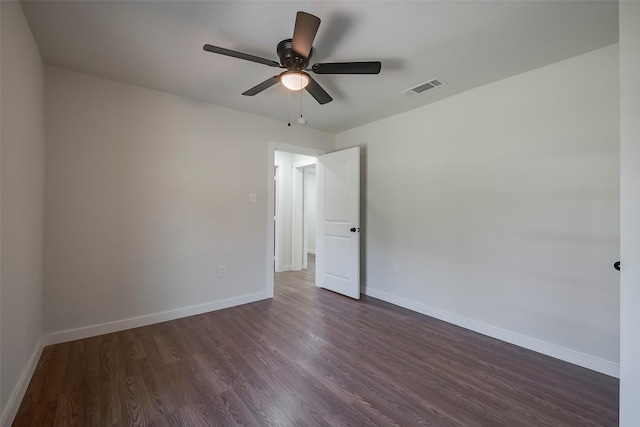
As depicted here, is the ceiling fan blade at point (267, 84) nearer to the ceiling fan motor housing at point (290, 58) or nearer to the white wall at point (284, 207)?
the ceiling fan motor housing at point (290, 58)

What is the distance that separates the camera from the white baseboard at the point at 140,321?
2.41 meters

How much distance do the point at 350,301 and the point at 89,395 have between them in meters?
2.66

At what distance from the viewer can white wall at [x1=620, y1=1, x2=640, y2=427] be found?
1.25 m

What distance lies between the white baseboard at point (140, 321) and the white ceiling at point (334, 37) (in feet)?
7.73

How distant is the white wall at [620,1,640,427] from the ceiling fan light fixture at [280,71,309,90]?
1719 millimetres

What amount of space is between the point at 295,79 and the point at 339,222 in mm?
2302

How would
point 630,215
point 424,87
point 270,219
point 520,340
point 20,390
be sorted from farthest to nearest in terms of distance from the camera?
point 270,219 → point 424,87 → point 520,340 → point 20,390 → point 630,215

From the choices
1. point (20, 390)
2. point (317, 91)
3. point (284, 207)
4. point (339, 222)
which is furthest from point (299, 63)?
point (284, 207)

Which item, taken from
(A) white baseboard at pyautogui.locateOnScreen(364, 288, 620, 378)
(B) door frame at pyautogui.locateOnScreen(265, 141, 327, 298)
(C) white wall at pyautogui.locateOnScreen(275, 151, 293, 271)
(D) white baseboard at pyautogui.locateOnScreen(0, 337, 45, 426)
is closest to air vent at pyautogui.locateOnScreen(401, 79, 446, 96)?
(B) door frame at pyautogui.locateOnScreen(265, 141, 327, 298)

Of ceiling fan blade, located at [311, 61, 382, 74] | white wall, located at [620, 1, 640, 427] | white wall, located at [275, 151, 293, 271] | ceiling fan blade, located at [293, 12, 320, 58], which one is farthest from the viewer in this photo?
white wall, located at [275, 151, 293, 271]

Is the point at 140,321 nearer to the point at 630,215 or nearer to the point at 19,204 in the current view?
the point at 19,204

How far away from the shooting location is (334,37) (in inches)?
76.4

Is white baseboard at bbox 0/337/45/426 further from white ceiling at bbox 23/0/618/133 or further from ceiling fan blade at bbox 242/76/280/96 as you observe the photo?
ceiling fan blade at bbox 242/76/280/96

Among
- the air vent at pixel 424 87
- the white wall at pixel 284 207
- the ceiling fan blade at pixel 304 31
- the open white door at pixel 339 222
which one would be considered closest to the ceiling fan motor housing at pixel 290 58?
the ceiling fan blade at pixel 304 31
